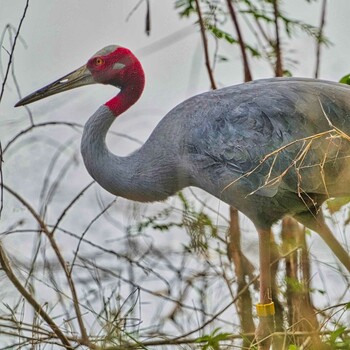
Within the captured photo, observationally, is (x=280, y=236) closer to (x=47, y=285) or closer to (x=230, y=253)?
(x=230, y=253)

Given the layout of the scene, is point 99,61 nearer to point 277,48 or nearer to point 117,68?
point 117,68

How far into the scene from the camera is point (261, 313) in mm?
5641

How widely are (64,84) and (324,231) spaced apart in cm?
156

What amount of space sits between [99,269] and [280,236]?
1427 mm

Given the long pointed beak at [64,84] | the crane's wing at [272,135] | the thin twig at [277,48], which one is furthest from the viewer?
the thin twig at [277,48]

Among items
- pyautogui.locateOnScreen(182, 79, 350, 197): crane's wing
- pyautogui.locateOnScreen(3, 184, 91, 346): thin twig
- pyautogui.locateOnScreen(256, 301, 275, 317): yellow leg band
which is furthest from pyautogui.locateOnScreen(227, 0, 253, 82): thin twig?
pyautogui.locateOnScreen(3, 184, 91, 346): thin twig

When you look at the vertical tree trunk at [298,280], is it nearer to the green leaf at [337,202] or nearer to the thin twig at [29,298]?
the green leaf at [337,202]

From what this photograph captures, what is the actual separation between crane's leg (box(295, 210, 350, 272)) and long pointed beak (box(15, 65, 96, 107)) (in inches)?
53.1

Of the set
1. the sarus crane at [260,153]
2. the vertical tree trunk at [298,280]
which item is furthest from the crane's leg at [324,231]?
the vertical tree trunk at [298,280]

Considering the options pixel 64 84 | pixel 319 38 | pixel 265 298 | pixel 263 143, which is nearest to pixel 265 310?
pixel 265 298

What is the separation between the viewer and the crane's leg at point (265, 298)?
18.3ft

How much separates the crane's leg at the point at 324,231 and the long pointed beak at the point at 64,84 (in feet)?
4.43

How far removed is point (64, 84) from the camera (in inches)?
A: 236

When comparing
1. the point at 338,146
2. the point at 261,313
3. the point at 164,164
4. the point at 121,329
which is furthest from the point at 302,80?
the point at 121,329
